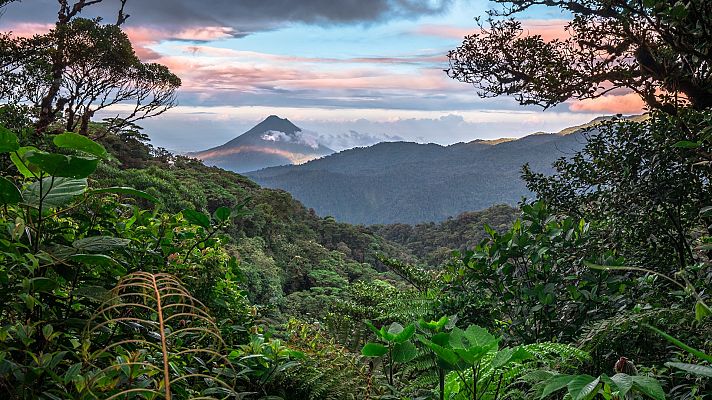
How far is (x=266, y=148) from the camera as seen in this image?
92625 mm

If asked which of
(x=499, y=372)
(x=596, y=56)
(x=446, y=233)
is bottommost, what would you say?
(x=446, y=233)

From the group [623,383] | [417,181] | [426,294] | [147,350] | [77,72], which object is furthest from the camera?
[417,181]

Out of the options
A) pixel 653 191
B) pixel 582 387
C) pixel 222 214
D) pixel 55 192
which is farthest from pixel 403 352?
pixel 653 191

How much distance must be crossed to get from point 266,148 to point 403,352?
93.4 meters

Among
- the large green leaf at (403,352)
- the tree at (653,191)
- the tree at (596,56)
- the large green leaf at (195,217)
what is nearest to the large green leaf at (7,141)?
the large green leaf at (195,217)

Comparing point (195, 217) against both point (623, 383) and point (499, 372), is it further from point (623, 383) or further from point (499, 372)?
point (623, 383)

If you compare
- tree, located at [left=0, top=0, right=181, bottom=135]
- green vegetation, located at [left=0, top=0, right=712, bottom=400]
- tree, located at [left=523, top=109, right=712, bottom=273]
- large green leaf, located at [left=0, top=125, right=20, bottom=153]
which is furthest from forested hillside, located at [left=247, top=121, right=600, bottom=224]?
large green leaf, located at [left=0, top=125, right=20, bottom=153]

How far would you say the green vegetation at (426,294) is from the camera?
0.74m

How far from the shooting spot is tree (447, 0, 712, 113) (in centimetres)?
286

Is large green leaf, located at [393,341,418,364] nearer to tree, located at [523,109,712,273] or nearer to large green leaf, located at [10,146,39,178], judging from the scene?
large green leaf, located at [10,146,39,178]

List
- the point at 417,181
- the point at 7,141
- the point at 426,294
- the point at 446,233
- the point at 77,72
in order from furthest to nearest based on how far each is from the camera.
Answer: the point at 417,181
the point at 446,233
the point at 77,72
the point at 426,294
the point at 7,141

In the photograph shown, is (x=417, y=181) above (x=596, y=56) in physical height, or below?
below

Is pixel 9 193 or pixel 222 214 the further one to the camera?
pixel 222 214

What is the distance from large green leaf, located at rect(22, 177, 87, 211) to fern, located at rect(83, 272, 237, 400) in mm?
156
